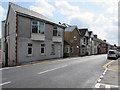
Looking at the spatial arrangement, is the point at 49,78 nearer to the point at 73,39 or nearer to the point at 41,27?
the point at 41,27

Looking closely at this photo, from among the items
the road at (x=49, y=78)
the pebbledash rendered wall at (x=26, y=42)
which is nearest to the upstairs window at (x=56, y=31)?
the pebbledash rendered wall at (x=26, y=42)

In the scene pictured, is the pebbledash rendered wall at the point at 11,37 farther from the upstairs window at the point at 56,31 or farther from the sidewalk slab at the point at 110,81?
the sidewalk slab at the point at 110,81

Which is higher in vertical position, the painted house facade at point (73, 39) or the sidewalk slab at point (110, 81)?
the painted house facade at point (73, 39)

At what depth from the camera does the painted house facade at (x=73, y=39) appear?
118 feet

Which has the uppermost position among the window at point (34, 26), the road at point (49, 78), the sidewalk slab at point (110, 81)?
the window at point (34, 26)

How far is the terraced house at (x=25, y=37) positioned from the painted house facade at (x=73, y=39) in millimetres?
12072

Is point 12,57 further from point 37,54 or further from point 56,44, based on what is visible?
point 56,44

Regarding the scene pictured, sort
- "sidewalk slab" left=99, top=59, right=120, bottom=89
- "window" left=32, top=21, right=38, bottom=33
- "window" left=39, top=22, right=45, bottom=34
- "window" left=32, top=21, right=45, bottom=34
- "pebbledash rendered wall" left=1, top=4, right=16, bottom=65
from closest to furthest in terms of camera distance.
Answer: "sidewalk slab" left=99, top=59, right=120, bottom=89 < "pebbledash rendered wall" left=1, top=4, right=16, bottom=65 < "window" left=32, top=21, right=38, bottom=33 < "window" left=32, top=21, right=45, bottom=34 < "window" left=39, top=22, right=45, bottom=34

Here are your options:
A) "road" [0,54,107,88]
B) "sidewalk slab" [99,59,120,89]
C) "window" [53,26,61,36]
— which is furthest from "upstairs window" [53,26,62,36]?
"sidewalk slab" [99,59,120,89]

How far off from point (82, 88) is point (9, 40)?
1610 centimetres

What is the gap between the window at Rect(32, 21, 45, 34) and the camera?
20.3 metres

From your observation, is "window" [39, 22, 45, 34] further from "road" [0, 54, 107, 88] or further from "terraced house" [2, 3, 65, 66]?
"road" [0, 54, 107, 88]

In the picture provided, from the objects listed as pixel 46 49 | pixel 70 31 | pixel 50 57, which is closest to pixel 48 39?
pixel 46 49

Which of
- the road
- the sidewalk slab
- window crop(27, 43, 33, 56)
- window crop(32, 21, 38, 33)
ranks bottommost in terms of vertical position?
the sidewalk slab
